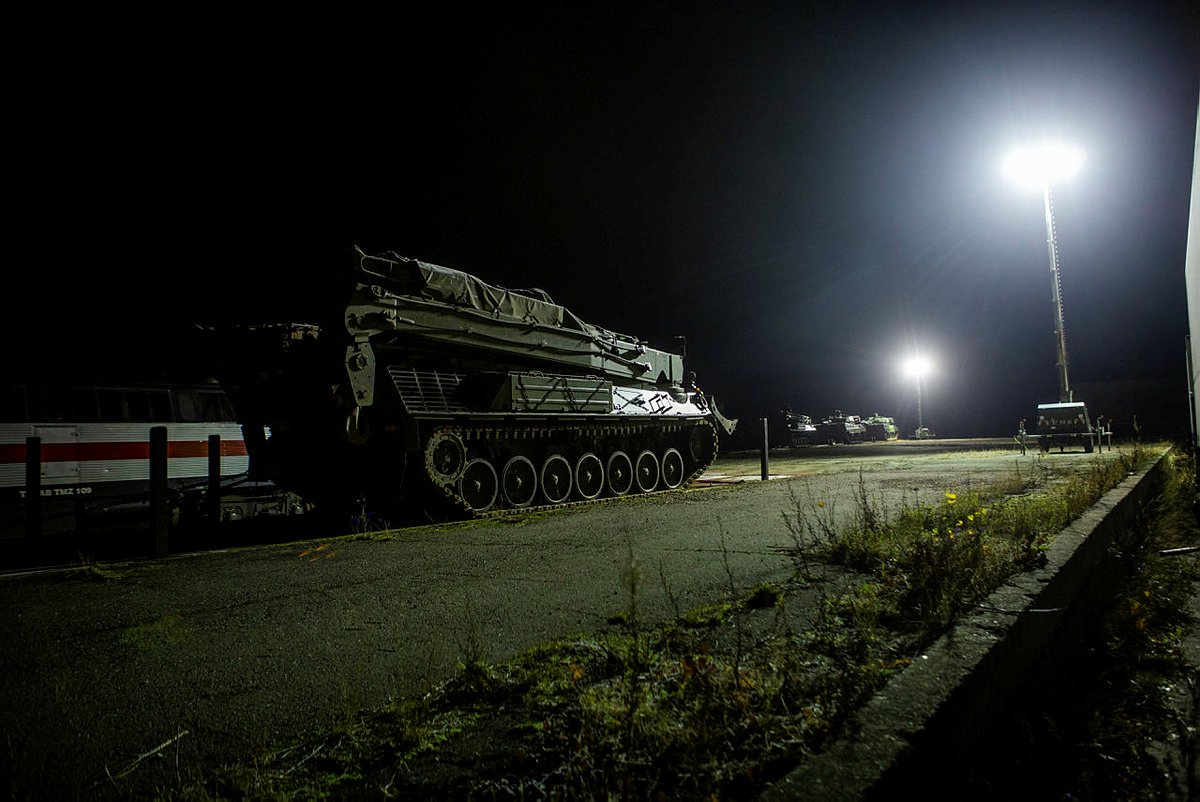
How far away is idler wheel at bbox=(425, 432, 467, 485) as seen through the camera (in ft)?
31.1

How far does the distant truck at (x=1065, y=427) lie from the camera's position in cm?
2145

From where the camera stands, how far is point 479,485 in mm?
10648

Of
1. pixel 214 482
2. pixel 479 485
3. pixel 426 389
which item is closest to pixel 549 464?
pixel 479 485

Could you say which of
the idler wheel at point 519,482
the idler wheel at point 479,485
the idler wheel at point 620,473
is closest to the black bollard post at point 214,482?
the idler wheel at point 479,485

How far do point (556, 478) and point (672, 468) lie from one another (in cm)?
378

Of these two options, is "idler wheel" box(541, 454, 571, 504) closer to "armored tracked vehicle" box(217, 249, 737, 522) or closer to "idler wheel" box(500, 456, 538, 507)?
"armored tracked vehicle" box(217, 249, 737, 522)

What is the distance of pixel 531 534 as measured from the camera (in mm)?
7965

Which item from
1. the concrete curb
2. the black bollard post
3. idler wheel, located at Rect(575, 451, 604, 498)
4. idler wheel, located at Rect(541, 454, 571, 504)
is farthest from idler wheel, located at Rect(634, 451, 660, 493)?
the concrete curb

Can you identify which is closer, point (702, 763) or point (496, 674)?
point (702, 763)

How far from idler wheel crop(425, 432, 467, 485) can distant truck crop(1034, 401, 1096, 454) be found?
18.9 m

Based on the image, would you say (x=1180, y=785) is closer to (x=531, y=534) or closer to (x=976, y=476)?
(x=531, y=534)

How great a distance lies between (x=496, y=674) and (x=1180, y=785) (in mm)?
2638

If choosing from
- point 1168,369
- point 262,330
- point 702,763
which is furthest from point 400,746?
point 1168,369

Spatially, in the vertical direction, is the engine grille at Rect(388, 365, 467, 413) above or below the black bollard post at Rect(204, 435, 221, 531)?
above
